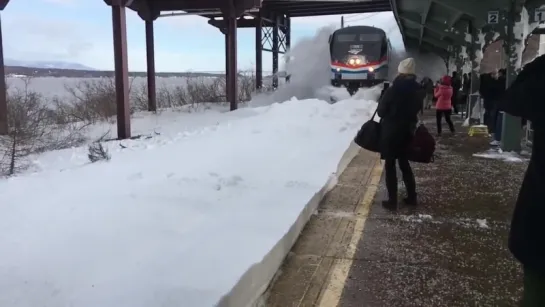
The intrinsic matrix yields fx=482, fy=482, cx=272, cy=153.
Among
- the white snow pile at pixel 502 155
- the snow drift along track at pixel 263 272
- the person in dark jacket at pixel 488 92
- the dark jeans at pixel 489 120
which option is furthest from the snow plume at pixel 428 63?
the snow drift along track at pixel 263 272

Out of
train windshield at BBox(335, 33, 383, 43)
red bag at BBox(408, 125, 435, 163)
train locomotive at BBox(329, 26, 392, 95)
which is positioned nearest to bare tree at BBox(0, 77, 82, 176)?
red bag at BBox(408, 125, 435, 163)

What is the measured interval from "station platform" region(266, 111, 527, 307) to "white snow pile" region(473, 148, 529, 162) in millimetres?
1703

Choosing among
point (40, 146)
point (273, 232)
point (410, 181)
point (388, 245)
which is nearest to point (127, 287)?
point (273, 232)

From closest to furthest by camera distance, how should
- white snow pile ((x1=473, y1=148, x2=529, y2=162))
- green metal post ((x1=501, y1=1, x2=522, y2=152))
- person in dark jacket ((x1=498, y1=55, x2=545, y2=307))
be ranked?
person in dark jacket ((x1=498, y1=55, x2=545, y2=307)), white snow pile ((x1=473, y1=148, x2=529, y2=162)), green metal post ((x1=501, y1=1, x2=522, y2=152))

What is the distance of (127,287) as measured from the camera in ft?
9.89

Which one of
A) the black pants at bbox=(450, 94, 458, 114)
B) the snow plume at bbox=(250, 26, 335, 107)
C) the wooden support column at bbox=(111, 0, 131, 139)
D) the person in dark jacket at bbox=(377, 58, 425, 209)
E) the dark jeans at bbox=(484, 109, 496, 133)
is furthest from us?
the snow plume at bbox=(250, 26, 335, 107)

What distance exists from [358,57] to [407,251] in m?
17.0

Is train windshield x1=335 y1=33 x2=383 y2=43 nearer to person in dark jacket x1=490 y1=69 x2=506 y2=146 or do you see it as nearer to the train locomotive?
the train locomotive

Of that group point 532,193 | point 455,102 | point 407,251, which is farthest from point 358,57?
point 532,193

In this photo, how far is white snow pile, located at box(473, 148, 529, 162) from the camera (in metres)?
8.53

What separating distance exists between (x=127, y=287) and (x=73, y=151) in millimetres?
7716

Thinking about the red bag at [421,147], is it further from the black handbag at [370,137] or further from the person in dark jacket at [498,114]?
the person in dark jacket at [498,114]

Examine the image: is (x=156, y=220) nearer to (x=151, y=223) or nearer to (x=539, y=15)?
(x=151, y=223)

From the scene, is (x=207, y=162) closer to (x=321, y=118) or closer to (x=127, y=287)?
(x=127, y=287)
